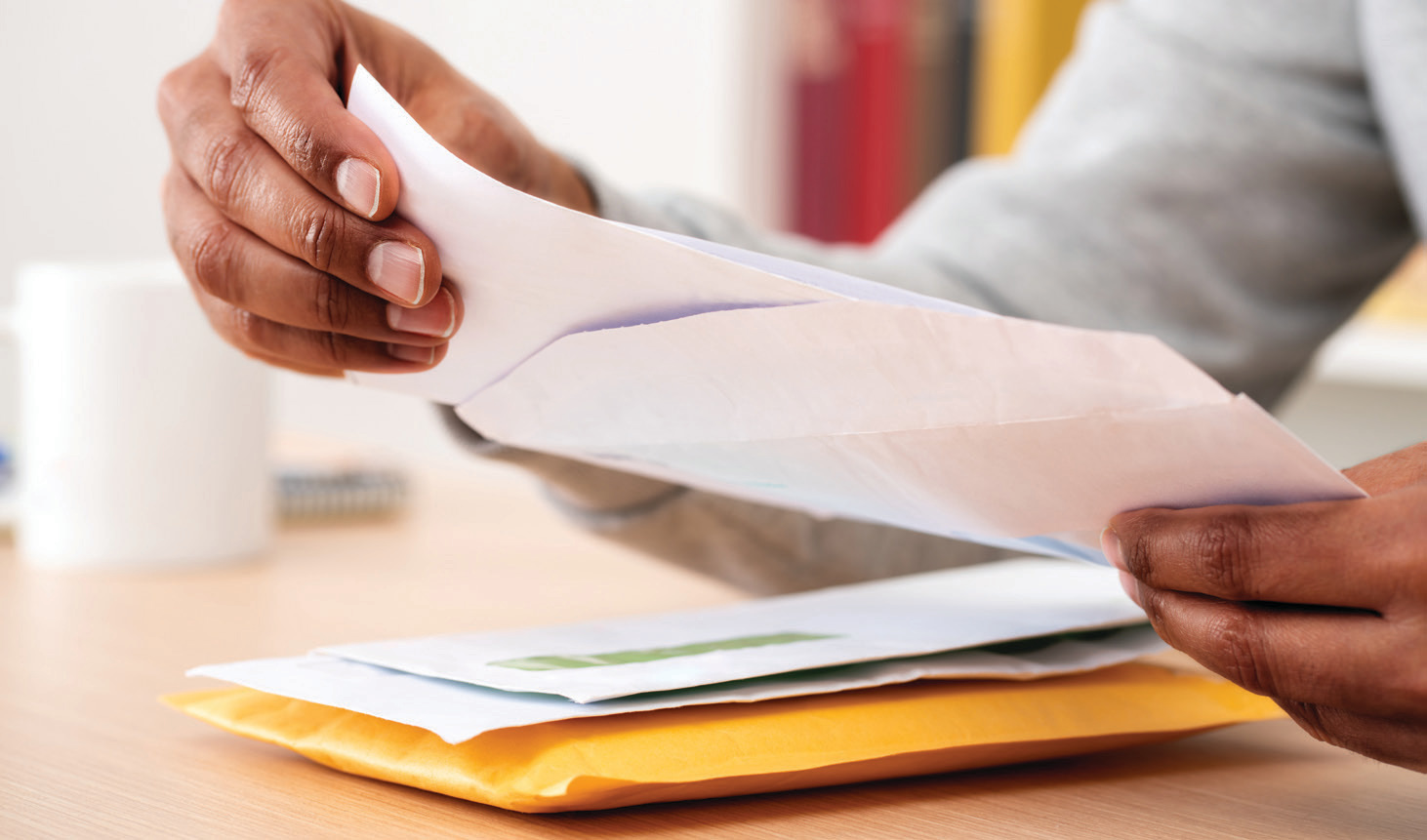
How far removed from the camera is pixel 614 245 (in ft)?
1.04

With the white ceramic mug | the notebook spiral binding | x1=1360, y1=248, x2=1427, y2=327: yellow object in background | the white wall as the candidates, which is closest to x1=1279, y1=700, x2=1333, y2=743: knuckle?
the white ceramic mug

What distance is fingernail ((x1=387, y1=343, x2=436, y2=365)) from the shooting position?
0.41 m

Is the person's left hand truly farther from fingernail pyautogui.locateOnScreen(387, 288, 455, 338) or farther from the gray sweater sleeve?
the gray sweater sleeve

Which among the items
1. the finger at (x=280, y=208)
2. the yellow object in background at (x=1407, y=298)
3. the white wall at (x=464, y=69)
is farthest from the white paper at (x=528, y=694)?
the white wall at (x=464, y=69)

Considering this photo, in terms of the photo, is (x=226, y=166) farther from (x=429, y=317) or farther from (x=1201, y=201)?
(x=1201, y=201)

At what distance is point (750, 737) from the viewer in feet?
1.09

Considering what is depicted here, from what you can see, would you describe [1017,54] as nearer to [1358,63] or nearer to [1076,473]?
[1358,63]

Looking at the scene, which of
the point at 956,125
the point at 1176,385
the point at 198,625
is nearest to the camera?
the point at 1176,385

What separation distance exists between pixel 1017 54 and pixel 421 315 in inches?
56.5

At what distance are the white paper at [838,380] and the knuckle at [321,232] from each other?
0.02m

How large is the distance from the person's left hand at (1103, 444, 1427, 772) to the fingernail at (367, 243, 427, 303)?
189mm

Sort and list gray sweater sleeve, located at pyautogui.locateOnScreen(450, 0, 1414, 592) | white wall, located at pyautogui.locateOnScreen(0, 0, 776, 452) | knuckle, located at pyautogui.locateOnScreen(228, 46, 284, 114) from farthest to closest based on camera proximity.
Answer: white wall, located at pyautogui.locateOnScreen(0, 0, 776, 452) < gray sweater sleeve, located at pyautogui.locateOnScreen(450, 0, 1414, 592) < knuckle, located at pyautogui.locateOnScreen(228, 46, 284, 114)

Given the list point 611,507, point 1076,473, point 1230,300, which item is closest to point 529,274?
point 1076,473

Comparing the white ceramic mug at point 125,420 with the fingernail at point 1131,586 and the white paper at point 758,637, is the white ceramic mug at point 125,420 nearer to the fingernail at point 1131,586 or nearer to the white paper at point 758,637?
the white paper at point 758,637
